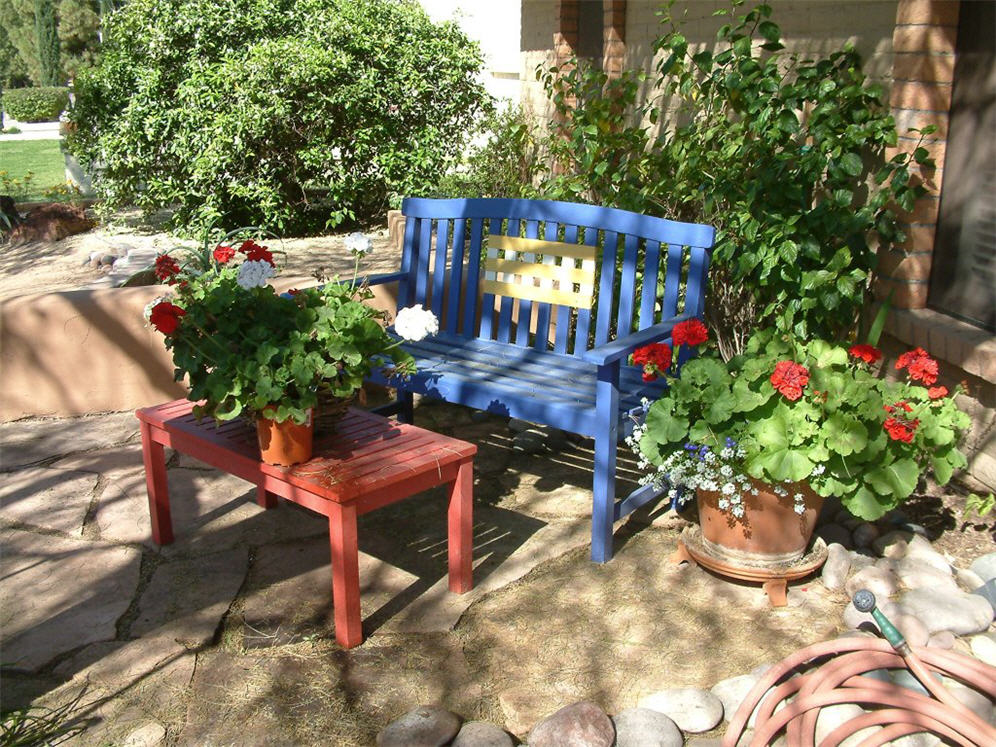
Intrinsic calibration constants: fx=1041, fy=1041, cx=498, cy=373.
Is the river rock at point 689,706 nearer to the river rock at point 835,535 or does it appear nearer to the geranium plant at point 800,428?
the geranium plant at point 800,428

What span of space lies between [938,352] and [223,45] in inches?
270

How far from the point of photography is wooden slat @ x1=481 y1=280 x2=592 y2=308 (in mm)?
4145

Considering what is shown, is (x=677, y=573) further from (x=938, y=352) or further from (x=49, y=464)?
(x=49, y=464)

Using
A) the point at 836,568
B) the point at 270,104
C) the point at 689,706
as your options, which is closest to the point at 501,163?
the point at 270,104

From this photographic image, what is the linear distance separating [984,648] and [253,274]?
95.7 inches

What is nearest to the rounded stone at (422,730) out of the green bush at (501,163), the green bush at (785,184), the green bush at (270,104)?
the green bush at (785,184)

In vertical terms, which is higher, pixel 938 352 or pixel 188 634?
pixel 938 352

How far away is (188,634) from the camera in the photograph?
319cm

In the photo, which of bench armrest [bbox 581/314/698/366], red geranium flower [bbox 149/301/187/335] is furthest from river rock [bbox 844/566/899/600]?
red geranium flower [bbox 149/301/187/335]

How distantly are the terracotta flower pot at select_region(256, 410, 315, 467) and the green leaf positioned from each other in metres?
1.73

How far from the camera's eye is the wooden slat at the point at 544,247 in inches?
163

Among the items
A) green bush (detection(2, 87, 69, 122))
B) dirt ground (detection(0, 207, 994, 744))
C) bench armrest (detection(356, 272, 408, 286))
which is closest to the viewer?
Result: dirt ground (detection(0, 207, 994, 744))

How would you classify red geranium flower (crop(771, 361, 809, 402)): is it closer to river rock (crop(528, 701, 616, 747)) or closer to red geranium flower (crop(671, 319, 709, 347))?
red geranium flower (crop(671, 319, 709, 347))

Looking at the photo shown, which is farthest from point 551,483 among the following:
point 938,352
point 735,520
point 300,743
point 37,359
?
point 37,359
